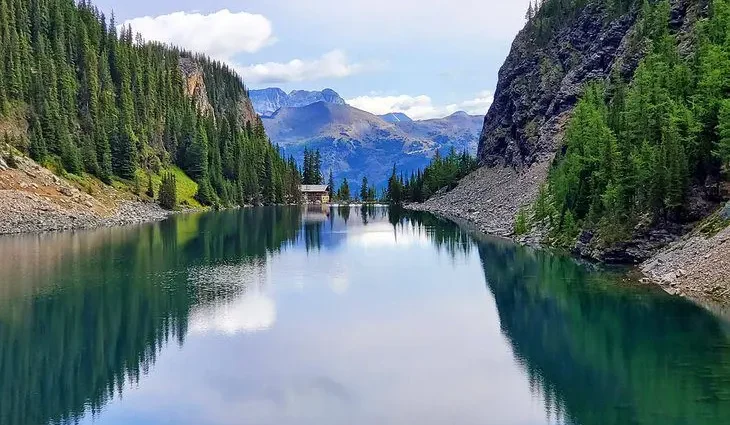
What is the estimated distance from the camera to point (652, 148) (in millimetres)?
68500

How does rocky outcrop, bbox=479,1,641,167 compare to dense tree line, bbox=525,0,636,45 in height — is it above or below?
below

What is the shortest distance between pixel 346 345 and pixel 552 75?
137762 mm

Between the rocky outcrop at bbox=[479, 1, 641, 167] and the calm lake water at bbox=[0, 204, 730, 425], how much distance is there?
77.6m

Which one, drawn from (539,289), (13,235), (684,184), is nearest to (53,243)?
(13,235)

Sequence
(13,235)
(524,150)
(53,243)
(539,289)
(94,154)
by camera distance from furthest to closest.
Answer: (524,150), (94,154), (13,235), (53,243), (539,289)

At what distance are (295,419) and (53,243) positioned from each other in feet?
228

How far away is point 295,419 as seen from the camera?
29875mm

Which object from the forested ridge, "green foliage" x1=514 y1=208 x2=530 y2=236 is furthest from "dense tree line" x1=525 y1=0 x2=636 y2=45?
the forested ridge

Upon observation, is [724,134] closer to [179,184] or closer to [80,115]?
[179,184]

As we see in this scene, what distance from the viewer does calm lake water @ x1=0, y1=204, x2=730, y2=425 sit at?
30891mm

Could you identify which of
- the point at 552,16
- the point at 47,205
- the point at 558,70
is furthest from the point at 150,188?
the point at 552,16

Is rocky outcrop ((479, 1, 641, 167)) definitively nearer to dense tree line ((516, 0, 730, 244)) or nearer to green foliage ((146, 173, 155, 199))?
dense tree line ((516, 0, 730, 244))

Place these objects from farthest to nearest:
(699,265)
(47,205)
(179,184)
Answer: (179,184) < (47,205) < (699,265)

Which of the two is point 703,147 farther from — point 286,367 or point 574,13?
point 574,13
